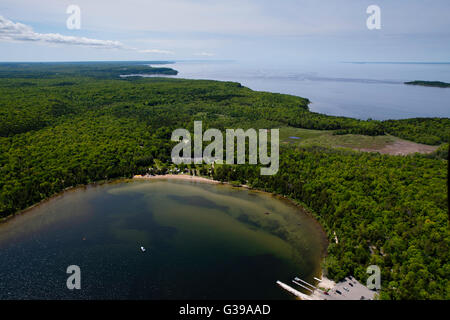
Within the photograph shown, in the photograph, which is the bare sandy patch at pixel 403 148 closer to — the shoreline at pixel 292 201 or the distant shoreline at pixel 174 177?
the shoreline at pixel 292 201

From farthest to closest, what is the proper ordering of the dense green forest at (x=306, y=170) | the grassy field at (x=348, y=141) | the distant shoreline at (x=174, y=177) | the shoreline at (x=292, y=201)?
1. the grassy field at (x=348, y=141)
2. the distant shoreline at (x=174, y=177)
3. the dense green forest at (x=306, y=170)
4. the shoreline at (x=292, y=201)

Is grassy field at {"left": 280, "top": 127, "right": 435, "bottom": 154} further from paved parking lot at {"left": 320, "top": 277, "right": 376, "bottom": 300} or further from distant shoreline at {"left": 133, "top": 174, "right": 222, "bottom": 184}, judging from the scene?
paved parking lot at {"left": 320, "top": 277, "right": 376, "bottom": 300}

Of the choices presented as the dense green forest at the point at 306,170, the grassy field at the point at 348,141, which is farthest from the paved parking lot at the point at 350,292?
the grassy field at the point at 348,141

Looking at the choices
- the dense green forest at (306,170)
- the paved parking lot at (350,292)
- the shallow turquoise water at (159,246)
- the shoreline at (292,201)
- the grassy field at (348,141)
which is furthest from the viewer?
the grassy field at (348,141)

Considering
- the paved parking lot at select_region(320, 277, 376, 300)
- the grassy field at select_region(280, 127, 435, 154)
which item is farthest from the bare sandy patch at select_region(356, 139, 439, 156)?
the paved parking lot at select_region(320, 277, 376, 300)

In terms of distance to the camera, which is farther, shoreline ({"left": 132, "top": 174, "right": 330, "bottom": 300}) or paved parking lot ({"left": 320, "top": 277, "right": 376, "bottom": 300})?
shoreline ({"left": 132, "top": 174, "right": 330, "bottom": 300})

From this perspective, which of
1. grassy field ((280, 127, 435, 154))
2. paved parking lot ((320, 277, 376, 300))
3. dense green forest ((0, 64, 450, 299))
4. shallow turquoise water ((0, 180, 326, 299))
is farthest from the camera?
grassy field ((280, 127, 435, 154))

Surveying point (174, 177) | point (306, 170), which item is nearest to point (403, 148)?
point (306, 170)

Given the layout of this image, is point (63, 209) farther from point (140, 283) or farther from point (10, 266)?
point (140, 283)

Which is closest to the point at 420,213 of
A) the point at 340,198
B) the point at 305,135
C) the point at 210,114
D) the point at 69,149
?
the point at 340,198
